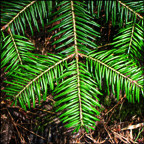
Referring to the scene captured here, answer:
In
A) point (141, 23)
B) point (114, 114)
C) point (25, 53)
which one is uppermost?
point (141, 23)

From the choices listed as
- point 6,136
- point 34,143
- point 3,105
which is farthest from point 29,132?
point 3,105

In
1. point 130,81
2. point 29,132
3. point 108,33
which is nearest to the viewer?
point 130,81

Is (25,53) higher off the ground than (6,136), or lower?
higher

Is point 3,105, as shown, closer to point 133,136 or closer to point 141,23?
point 133,136

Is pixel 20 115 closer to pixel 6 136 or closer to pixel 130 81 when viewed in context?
pixel 6 136

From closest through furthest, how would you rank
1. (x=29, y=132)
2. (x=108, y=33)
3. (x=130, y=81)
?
1. (x=130, y=81)
2. (x=108, y=33)
3. (x=29, y=132)

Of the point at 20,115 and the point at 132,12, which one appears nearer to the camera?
the point at 132,12
